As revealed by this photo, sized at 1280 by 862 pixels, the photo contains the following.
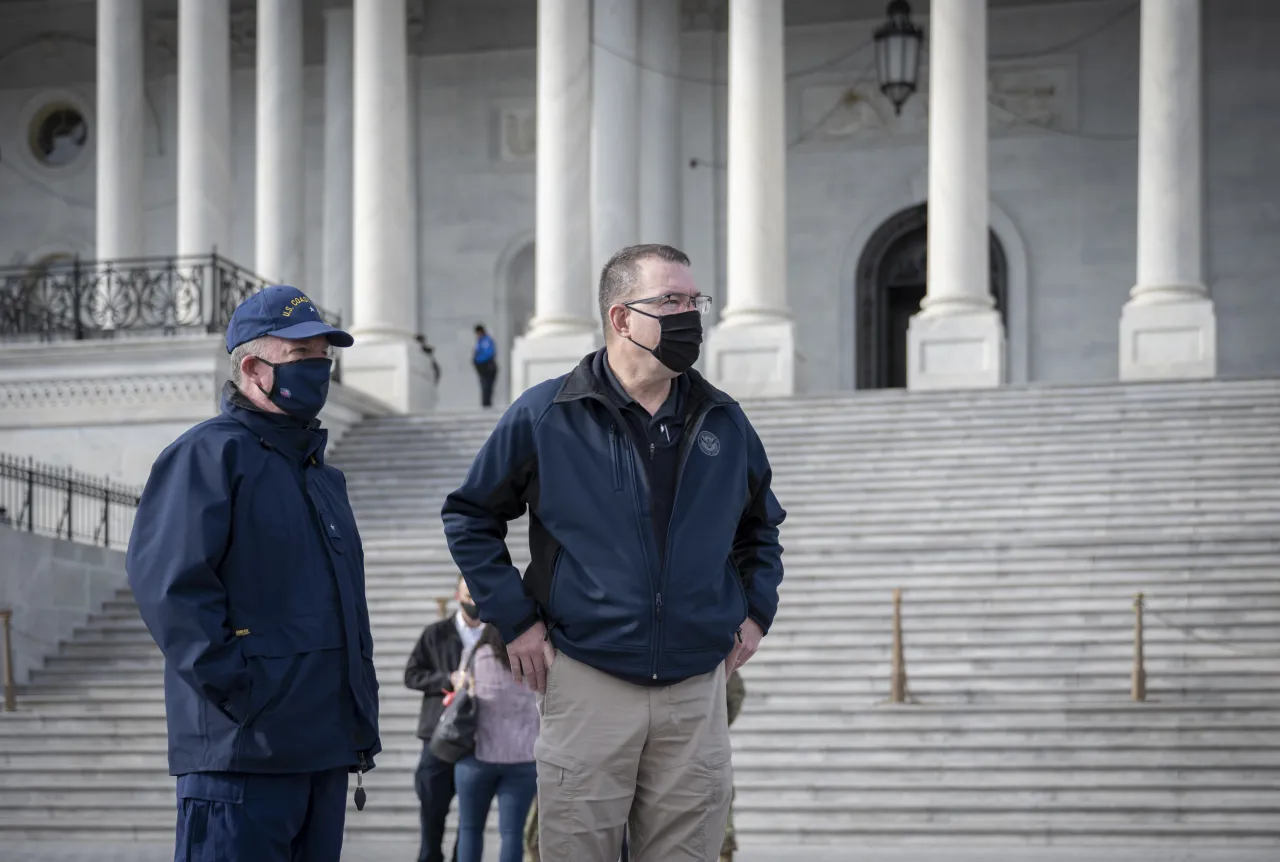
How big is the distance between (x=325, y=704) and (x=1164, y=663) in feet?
37.9

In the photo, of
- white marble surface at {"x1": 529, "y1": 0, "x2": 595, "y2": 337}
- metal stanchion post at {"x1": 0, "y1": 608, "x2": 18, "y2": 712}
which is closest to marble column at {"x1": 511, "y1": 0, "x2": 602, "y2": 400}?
white marble surface at {"x1": 529, "y1": 0, "x2": 595, "y2": 337}

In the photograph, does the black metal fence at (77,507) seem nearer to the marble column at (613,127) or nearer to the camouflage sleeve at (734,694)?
the marble column at (613,127)

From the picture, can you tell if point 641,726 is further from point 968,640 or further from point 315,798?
point 968,640

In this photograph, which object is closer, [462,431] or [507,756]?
[507,756]

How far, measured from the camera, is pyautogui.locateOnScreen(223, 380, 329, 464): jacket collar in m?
5.70

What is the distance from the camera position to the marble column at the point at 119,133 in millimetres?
31484

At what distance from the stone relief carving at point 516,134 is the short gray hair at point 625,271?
103 ft

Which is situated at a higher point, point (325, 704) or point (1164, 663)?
point (325, 704)

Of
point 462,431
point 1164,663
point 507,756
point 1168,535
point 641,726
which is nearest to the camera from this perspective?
point 641,726

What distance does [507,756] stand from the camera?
9.12m

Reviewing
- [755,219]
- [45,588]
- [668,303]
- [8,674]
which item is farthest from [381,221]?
[668,303]

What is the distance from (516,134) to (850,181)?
637cm

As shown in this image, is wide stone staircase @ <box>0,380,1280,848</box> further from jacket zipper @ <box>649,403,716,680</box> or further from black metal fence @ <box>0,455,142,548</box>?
jacket zipper @ <box>649,403,716,680</box>

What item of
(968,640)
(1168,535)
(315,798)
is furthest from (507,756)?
(1168,535)
